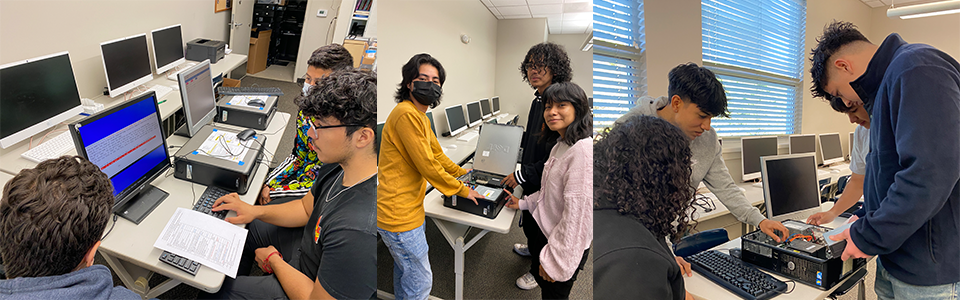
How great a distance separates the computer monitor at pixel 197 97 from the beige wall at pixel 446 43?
882 millimetres

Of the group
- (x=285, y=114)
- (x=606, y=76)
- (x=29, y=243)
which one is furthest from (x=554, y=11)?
(x=29, y=243)

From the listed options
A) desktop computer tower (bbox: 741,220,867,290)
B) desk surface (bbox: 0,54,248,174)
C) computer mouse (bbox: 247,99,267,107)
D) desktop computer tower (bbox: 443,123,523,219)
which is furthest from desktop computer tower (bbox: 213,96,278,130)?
desktop computer tower (bbox: 741,220,867,290)

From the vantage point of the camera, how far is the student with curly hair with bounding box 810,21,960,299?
401 mm

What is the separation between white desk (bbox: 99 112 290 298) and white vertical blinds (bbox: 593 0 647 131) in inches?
36.3

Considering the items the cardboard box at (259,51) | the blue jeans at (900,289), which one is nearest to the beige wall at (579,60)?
the blue jeans at (900,289)

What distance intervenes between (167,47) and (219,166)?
2.67 feet

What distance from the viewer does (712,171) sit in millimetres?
A: 438

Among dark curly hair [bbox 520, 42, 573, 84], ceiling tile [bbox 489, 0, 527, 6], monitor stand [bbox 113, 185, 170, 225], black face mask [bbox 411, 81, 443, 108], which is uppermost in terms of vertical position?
ceiling tile [bbox 489, 0, 527, 6]

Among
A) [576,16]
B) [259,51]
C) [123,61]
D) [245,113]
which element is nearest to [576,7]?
[576,16]

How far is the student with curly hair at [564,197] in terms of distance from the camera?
2.00ft

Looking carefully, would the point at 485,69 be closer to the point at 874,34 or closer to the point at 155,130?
the point at 874,34

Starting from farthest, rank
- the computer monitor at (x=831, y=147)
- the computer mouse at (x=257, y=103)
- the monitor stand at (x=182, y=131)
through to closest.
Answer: the monitor stand at (x=182, y=131)
the computer mouse at (x=257, y=103)
the computer monitor at (x=831, y=147)

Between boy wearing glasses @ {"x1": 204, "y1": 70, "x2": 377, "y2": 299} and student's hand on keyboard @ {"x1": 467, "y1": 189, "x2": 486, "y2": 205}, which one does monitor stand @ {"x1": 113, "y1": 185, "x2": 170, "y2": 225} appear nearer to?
boy wearing glasses @ {"x1": 204, "y1": 70, "x2": 377, "y2": 299}

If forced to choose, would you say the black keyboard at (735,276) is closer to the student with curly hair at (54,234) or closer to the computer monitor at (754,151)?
the computer monitor at (754,151)
